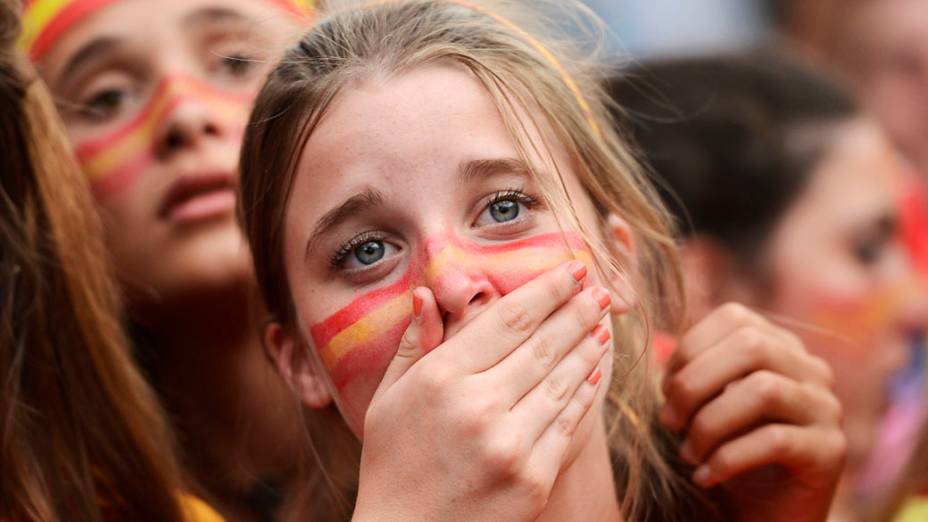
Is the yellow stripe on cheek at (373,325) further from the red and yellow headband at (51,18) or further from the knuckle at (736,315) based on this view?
the red and yellow headband at (51,18)

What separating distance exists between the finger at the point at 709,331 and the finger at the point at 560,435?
396 millimetres

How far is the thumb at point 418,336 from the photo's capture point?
164 centimetres

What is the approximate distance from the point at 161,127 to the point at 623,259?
1.07 m

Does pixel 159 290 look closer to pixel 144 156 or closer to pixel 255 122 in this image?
pixel 144 156

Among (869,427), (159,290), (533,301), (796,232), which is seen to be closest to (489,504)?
(533,301)

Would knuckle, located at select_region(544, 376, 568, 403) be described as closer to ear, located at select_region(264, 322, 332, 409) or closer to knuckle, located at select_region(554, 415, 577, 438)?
knuckle, located at select_region(554, 415, 577, 438)

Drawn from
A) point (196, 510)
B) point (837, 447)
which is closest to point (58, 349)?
point (196, 510)

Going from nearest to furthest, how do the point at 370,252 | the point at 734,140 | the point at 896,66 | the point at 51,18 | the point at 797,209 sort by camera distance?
1. the point at 370,252
2. the point at 51,18
3. the point at 797,209
4. the point at 734,140
5. the point at 896,66

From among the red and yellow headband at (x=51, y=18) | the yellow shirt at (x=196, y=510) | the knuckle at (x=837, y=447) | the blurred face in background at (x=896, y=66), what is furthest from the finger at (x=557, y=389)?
the blurred face in background at (x=896, y=66)

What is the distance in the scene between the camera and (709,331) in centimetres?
206

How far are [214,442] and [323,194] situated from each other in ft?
3.77

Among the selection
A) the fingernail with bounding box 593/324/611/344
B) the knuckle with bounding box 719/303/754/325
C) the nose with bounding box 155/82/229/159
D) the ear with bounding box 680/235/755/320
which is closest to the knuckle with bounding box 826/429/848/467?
the knuckle with bounding box 719/303/754/325

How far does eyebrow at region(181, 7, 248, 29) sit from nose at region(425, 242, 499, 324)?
1138 millimetres

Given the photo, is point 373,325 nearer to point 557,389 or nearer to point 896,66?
point 557,389
